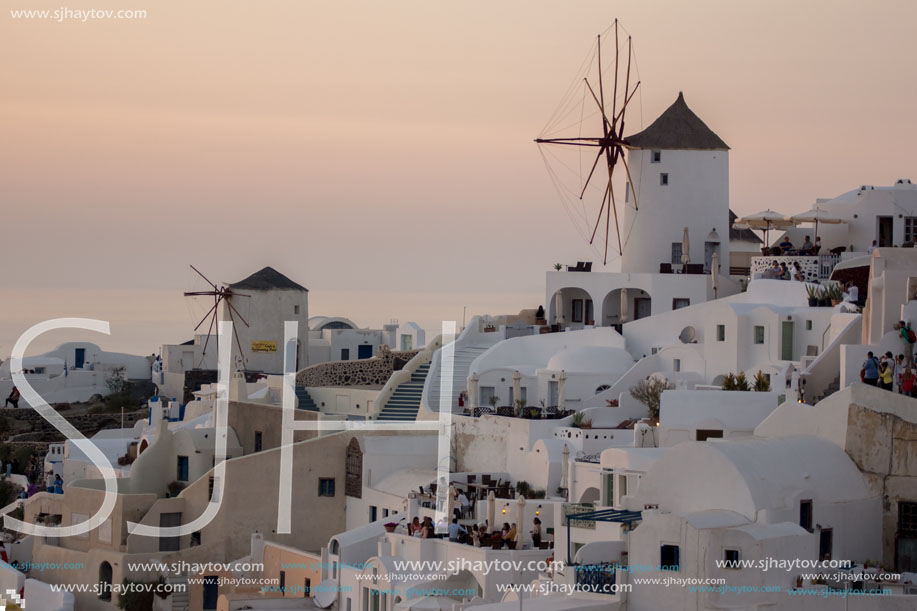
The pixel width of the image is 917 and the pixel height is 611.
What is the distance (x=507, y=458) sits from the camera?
36.4m

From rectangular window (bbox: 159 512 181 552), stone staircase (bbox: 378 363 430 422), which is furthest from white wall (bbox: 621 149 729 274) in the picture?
rectangular window (bbox: 159 512 181 552)

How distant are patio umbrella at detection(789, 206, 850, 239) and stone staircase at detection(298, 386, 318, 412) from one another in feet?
40.0

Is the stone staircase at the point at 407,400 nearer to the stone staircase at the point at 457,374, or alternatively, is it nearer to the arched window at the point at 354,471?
the stone staircase at the point at 457,374

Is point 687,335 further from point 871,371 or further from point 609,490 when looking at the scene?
point 871,371

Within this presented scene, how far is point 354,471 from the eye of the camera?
38.3m

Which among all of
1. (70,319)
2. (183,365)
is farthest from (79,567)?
(183,365)

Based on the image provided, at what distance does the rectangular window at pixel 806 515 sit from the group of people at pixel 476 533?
4.91 metres

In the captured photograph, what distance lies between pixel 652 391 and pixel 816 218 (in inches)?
231

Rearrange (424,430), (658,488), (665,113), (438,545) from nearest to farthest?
(658,488), (438,545), (424,430), (665,113)

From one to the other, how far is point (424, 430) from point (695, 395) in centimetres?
754

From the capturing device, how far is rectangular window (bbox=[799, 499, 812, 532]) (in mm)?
27578

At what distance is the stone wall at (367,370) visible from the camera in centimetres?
4497

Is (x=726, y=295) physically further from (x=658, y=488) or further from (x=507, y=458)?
(x=658, y=488)

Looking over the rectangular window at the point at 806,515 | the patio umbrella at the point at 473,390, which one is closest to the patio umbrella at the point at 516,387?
the patio umbrella at the point at 473,390
